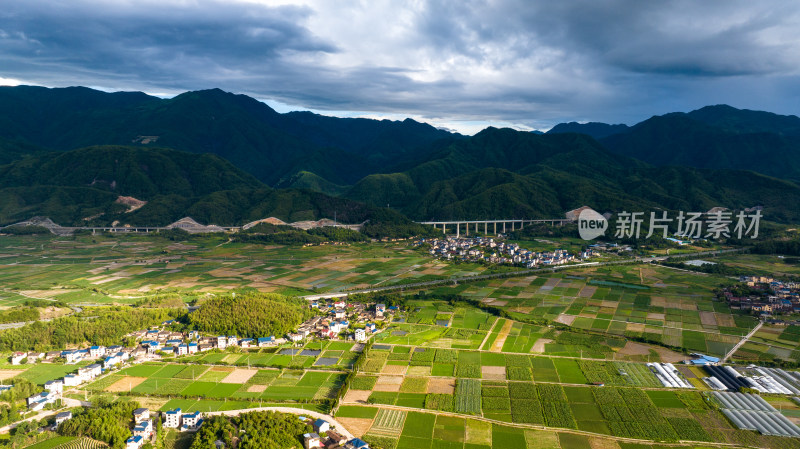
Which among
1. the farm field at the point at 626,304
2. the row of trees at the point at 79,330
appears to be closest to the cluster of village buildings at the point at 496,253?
the farm field at the point at 626,304

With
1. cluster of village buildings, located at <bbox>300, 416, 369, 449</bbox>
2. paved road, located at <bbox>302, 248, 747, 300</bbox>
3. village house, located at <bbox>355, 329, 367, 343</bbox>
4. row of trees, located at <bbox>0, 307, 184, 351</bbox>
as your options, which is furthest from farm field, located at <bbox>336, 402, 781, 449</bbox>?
paved road, located at <bbox>302, 248, 747, 300</bbox>

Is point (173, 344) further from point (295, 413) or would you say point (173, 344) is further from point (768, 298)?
point (768, 298)

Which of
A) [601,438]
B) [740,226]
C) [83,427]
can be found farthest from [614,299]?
[740,226]

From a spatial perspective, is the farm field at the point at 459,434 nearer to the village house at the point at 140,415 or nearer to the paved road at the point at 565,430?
the paved road at the point at 565,430

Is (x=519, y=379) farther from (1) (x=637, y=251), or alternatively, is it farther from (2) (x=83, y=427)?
(1) (x=637, y=251)

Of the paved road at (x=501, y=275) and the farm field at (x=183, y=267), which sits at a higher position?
the paved road at (x=501, y=275)

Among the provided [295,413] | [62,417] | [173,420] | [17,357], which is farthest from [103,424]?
[17,357]

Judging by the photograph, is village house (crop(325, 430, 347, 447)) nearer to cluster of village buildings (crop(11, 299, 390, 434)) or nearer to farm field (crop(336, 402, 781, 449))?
farm field (crop(336, 402, 781, 449))
